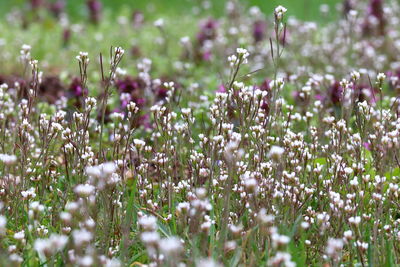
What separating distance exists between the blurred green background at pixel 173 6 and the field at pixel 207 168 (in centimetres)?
278

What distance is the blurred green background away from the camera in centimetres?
971

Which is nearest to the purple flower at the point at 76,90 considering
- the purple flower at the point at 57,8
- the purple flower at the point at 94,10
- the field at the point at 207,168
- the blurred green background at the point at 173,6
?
the field at the point at 207,168

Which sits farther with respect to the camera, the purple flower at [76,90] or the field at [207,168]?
the purple flower at [76,90]

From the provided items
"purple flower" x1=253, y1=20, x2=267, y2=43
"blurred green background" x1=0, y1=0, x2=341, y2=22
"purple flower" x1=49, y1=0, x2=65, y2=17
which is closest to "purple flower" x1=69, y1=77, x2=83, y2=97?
"purple flower" x1=253, y1=20, x2=267, y2=43

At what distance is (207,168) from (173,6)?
7.82m

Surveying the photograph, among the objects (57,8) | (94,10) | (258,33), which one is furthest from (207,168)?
(57,8)

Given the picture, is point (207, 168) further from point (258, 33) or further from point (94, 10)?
point (94, 10)

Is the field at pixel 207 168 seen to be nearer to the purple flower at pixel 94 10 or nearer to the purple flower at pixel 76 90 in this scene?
the purple flower at pixel 76 90

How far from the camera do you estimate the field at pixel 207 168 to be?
225 centimetres

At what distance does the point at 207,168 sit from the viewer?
304cm

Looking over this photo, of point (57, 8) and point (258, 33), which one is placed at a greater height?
point (57, 8)

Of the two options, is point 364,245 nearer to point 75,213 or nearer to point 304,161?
point 304,161

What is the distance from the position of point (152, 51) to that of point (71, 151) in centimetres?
483

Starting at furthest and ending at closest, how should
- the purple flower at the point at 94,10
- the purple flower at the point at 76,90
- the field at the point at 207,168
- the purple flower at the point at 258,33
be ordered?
the purple flower at the point at 94,10 → the purple flower at the point at 258,33 → the purple flower at the point at 76,90 → the field at the point at 207,168
